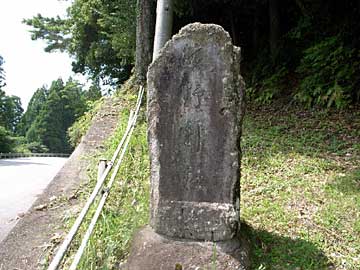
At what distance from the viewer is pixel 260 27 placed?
1301 centimetres

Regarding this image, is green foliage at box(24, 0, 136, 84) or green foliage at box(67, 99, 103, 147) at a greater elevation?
green foliage at box(24, 0, 136, 84)

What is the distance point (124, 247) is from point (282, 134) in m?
5.08

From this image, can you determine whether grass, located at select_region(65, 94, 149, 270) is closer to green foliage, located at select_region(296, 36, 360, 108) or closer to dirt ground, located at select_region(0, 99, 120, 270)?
dirt ground, located at select_region(0, 99, 120, 270)

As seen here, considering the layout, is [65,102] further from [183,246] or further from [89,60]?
[183,246]

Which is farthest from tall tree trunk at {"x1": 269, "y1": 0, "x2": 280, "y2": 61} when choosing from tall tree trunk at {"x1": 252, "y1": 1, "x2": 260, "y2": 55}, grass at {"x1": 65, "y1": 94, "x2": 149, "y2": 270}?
grass at {"x1": 65, "y1": 94, "x2": 149, "y2": 270}

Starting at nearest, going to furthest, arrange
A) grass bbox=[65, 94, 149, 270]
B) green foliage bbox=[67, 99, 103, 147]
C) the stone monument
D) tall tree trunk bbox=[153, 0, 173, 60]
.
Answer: the stone monument, grass bbox=[65, 94, 149, 270], tall tree trunk bbox=[153, 0, 173, 60], green foliage bbox=[67, 99, 103, 147]

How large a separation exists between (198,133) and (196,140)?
0.21 ft

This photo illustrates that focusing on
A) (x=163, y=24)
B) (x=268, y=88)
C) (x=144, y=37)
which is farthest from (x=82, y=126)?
(x=268, y=88)

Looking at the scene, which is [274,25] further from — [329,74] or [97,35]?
[97,35]

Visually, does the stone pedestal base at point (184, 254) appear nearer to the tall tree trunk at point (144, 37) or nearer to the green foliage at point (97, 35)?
the tall tree trunk at point (144, 37)

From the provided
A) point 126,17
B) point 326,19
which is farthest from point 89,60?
point 326,19

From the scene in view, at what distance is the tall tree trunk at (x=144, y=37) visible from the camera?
10891mm

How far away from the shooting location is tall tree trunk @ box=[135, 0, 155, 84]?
1089cm

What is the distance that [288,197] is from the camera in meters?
5.19
